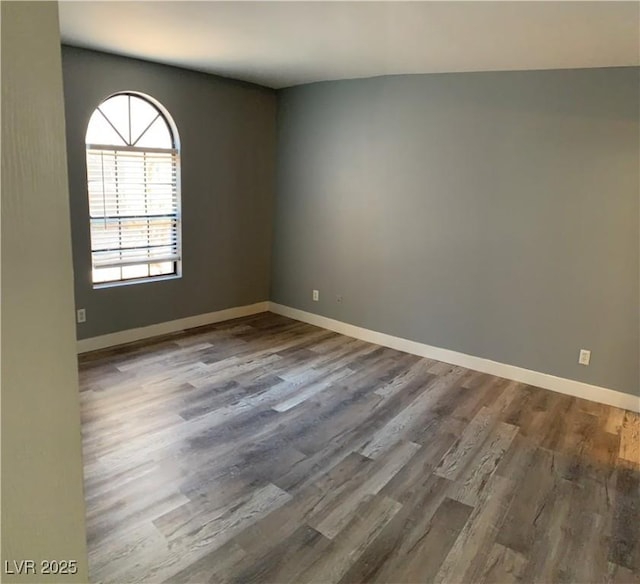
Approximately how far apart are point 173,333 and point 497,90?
11.9ft

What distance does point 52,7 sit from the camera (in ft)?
2.21

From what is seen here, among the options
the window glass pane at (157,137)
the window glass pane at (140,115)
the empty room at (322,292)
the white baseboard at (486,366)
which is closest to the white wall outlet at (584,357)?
the empty room at (322,292)

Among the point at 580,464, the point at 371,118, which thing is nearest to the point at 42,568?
the point at 580,464

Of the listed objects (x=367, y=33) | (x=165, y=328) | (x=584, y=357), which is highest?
(x=367, y=33)

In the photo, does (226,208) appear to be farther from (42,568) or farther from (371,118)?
(42,568)

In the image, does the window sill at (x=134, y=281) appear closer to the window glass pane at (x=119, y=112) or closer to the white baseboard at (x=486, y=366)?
the window glass pane at (x=119, y=112)

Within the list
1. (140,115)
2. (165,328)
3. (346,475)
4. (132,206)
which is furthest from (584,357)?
(140,115)

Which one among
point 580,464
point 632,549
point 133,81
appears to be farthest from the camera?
point 133,81

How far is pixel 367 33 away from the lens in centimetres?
297

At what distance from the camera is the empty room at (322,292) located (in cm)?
78

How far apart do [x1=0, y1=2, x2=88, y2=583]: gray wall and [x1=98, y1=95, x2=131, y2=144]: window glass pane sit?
3877 mm

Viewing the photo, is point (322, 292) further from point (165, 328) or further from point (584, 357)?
point (584, 357)

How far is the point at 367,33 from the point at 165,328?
323 cm

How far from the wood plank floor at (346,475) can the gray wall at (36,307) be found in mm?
1376
